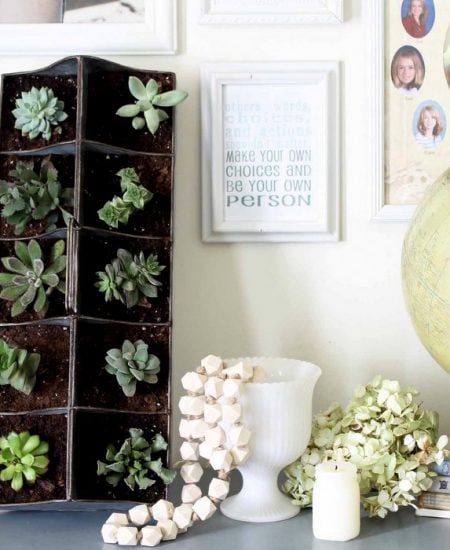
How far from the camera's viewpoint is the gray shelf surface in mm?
991

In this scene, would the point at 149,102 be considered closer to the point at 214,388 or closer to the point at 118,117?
the point at 118,117

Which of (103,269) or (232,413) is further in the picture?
(103,269)

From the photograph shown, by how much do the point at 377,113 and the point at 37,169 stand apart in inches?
20.7

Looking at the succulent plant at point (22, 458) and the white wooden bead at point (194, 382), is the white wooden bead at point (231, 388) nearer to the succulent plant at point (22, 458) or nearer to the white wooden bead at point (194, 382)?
the white wooden bead at point (194, 382)

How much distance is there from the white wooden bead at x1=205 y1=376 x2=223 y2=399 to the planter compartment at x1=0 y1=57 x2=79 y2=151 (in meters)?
0.44

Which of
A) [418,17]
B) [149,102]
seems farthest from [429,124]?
[149,102]

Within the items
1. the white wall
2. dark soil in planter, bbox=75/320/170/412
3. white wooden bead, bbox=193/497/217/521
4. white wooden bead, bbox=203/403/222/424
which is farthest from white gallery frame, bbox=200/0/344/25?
white wooden bead, bbox=193/497/217/521

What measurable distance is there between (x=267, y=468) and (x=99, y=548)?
24cm

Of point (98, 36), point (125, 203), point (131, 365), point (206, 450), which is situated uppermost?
point (98, 36)

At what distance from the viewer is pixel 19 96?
125 cm

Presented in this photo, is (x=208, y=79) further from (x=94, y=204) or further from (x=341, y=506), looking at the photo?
(x=341, y=506)

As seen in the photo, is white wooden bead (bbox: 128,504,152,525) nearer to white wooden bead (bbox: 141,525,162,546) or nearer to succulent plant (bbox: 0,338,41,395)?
white wooden bead (bbox: 141,525,162,546)

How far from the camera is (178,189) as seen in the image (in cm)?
130

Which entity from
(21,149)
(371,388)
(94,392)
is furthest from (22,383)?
(371,388)
